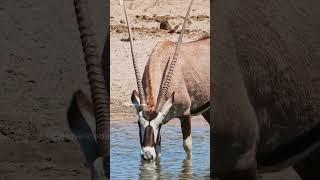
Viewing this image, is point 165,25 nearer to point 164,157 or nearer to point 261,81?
point 164,157

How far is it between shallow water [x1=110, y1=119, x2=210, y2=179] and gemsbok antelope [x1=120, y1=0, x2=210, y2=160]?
3.5 inches

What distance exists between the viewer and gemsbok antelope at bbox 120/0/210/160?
20.6 feet

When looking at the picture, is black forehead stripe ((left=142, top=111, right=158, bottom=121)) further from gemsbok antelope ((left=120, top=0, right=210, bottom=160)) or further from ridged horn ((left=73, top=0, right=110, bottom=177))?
ridged horn ((left=73, top=0, right=110, bottom=177))

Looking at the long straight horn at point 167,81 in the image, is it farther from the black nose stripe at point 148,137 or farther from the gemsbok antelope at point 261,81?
the gemsbok antelope at point 261,81

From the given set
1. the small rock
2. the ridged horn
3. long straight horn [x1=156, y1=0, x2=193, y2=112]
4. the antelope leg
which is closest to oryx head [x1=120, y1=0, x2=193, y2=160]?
long straight horn [x1=156, y1=0, x2=193, y2=112]

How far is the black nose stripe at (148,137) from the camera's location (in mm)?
6113

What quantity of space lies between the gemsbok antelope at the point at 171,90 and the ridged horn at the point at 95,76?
48.6 inches

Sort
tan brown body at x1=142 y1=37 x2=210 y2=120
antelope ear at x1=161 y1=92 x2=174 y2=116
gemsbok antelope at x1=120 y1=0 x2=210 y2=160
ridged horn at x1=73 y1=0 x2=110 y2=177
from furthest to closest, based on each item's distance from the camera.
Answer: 1. tan brown body at x1=142 y1=37 x2=210 y2=120
2. antelope ear at x1=161 y1=92 x2=174 y2=116
3. gemsbok antelope at x1=120 y1=0 x2=210 y2=160
4. ridged horn at x1=73 y1=0 x2=110 y2=177

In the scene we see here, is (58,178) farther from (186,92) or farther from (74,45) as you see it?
(186,92)

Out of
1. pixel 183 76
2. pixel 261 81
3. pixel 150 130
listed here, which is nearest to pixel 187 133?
pixel 183 76

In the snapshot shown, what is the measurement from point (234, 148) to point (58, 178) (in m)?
0.87

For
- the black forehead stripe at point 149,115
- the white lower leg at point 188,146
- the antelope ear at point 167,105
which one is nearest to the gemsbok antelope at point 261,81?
the black forehead stripe at point 149,115

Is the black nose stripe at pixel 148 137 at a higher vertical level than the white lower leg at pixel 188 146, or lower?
higher

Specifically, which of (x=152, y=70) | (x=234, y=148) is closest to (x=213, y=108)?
(x=234, y=148)
